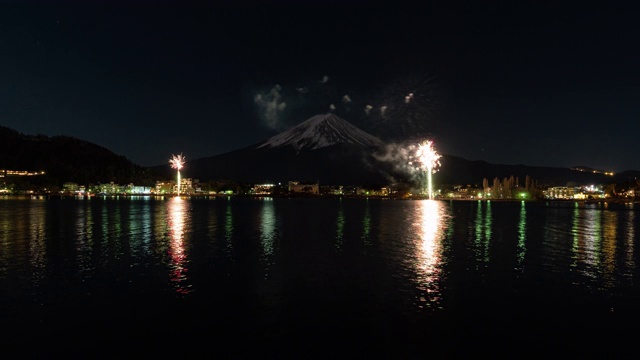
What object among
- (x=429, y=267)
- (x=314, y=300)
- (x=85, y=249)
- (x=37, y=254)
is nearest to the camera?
(x=314, y=300)

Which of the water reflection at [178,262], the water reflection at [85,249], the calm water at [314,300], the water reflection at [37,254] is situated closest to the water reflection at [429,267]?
the calm water at [314,300]

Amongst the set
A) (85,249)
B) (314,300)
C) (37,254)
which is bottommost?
(314,300)

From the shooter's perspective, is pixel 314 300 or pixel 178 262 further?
pixel 178 262

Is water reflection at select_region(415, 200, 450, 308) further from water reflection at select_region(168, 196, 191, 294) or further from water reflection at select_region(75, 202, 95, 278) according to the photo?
water reflection at select_region(75, 202, 95, 278)

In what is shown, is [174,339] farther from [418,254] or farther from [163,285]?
[418,254]

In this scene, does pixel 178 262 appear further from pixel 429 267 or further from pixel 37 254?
pixel 429 267

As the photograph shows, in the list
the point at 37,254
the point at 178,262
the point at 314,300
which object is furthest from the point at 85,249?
the point at 314,300

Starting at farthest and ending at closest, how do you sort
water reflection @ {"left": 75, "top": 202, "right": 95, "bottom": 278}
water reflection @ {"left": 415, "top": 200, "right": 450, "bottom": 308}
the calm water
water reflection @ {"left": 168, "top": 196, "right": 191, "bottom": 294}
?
water reflection @ {"left": 75, "top": 202, "right": 95, "bottom": 278} < water reflection @ {"left": 168, "top": 196, "right": 191, "bottom": 294} < water reflection @ {"left": 415, "top": 200, "right": 450, "bottom": 308} < the calm water

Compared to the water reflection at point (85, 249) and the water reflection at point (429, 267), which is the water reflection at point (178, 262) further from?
the water reflection at point (429, 267)

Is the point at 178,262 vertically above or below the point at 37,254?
below

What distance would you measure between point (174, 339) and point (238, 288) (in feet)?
19.4

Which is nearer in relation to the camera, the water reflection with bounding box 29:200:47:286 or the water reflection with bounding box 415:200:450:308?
the water reflection with bounding box 415:200:450:308

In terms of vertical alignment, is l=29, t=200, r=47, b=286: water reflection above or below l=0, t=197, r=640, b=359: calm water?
above

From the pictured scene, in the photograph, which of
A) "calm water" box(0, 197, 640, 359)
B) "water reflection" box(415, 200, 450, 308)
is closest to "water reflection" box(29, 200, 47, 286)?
"calm water" box(0, 197, 640, 359)
